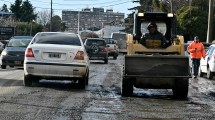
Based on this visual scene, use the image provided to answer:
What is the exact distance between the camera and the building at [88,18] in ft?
562

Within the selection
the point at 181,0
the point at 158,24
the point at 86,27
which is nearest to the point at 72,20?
the point at 86,27

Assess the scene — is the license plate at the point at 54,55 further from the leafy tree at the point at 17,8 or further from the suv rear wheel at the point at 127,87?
the leafy tree at the point at 17,8

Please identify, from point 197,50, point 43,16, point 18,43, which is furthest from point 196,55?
point 43,16

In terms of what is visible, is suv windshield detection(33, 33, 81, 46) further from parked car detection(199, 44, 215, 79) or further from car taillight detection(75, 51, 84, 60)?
parked car detection(199, 44, 215, 79)

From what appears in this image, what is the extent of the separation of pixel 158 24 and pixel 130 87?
2713 millimetres

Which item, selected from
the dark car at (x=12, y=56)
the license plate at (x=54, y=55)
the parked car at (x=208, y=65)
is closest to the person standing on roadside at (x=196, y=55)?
the parked car at (x=208, y=65)

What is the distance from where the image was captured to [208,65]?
22.4 meters

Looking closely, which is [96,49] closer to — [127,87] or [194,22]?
[127,87]

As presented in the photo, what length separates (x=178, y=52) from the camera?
46.3ft

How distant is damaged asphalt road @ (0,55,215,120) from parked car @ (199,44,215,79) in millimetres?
5871

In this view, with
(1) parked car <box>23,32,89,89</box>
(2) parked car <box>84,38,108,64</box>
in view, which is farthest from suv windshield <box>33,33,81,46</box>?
(2) parked car <box>84,38,108,64</box>

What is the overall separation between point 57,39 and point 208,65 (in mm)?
8977

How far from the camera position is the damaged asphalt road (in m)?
9.88

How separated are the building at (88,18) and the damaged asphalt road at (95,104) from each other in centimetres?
15188
